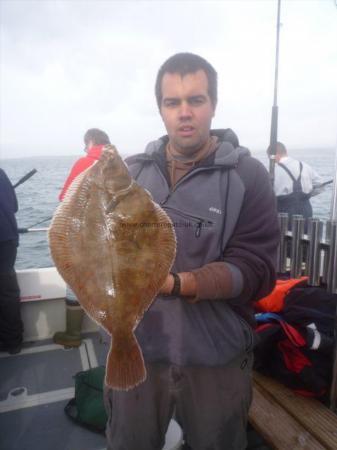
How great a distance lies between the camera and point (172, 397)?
2.13 m

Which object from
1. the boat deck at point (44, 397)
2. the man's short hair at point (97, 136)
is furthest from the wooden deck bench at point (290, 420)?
the man's short hair at point (97, 136)

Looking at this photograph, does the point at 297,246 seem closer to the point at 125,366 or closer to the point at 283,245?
the point at 283,245

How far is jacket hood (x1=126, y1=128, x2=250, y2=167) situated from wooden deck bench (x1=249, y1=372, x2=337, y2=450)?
192cm

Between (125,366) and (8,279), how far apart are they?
3299 mm

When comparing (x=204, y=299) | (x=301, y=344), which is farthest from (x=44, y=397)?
(x=204, y=299)

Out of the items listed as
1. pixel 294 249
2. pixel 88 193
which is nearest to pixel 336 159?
pixel 294 249

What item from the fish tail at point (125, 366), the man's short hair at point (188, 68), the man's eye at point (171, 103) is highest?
the man's short hair at point (188, 68)

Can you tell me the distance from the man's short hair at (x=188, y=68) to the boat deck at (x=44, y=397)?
238 centimetres

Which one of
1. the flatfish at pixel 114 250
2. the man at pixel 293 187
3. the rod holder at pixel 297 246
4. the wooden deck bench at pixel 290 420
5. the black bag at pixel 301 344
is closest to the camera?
the flatfish at pixel 114 250

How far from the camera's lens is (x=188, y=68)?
2.09m

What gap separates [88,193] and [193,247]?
66 cm

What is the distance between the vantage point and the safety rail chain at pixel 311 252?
332cm

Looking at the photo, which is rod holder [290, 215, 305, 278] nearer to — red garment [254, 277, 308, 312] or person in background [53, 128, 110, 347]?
red garment [254, 277, 308, 312]

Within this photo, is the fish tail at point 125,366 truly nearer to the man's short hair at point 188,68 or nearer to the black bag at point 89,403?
the man's short hair at point 188,68
